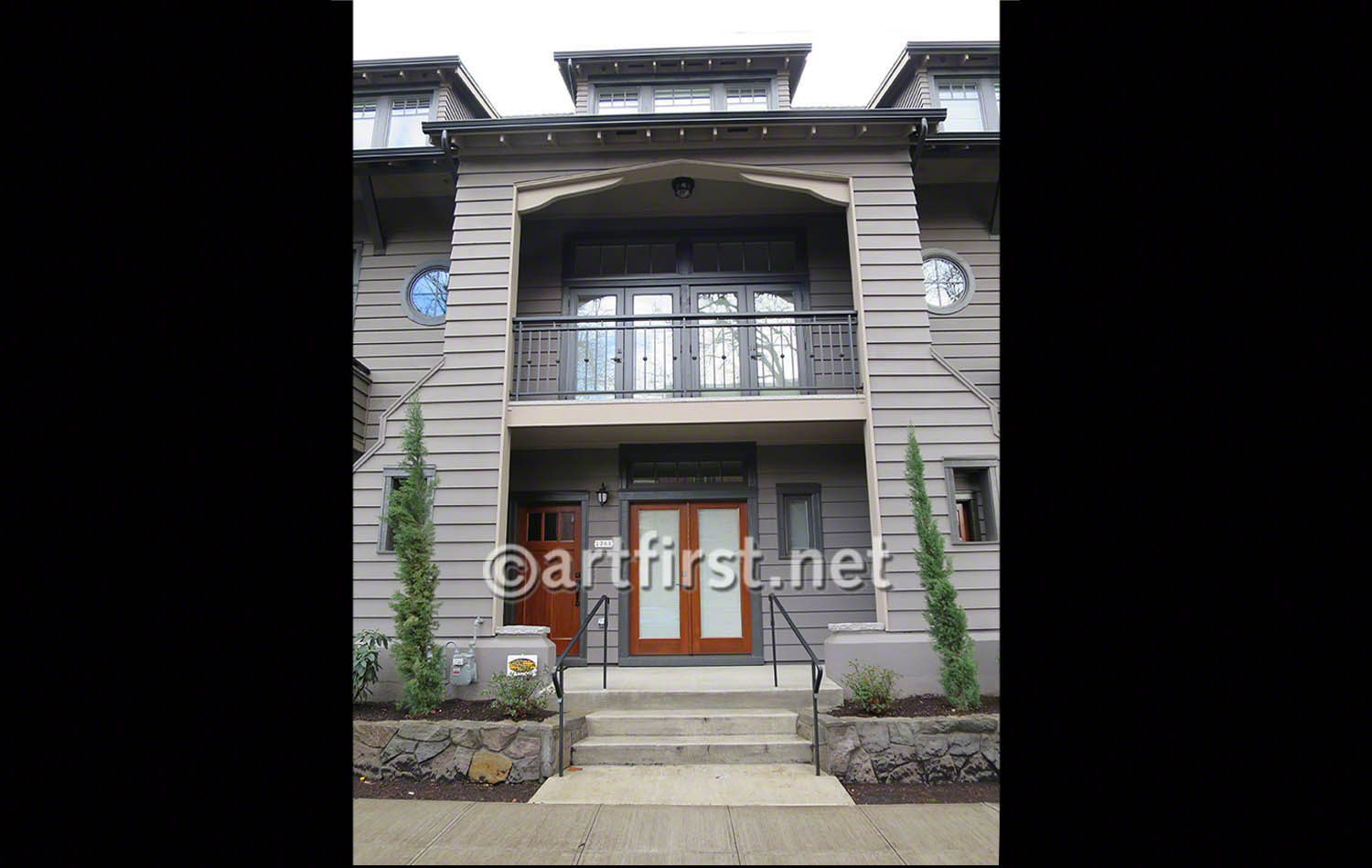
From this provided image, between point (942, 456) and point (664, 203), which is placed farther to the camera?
point (664, 203)

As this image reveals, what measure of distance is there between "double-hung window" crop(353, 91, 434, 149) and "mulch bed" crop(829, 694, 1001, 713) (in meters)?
Result: 7.84

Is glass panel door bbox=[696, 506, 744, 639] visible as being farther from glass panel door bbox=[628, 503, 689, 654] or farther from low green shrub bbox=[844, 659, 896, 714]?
low green shrub bbox=[844, 659, 896, 714]

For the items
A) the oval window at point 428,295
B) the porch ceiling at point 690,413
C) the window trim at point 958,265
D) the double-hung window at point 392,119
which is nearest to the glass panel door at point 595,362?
the porch ceiling at point 690,413

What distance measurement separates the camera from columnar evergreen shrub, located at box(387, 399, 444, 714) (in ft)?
15.7

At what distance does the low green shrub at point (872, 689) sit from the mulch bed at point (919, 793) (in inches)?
21.0

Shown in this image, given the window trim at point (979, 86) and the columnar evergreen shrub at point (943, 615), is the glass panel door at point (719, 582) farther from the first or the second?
the window trim at point (979, 86)

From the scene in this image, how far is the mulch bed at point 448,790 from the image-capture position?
159 inches

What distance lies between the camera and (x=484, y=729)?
14.4 ft
